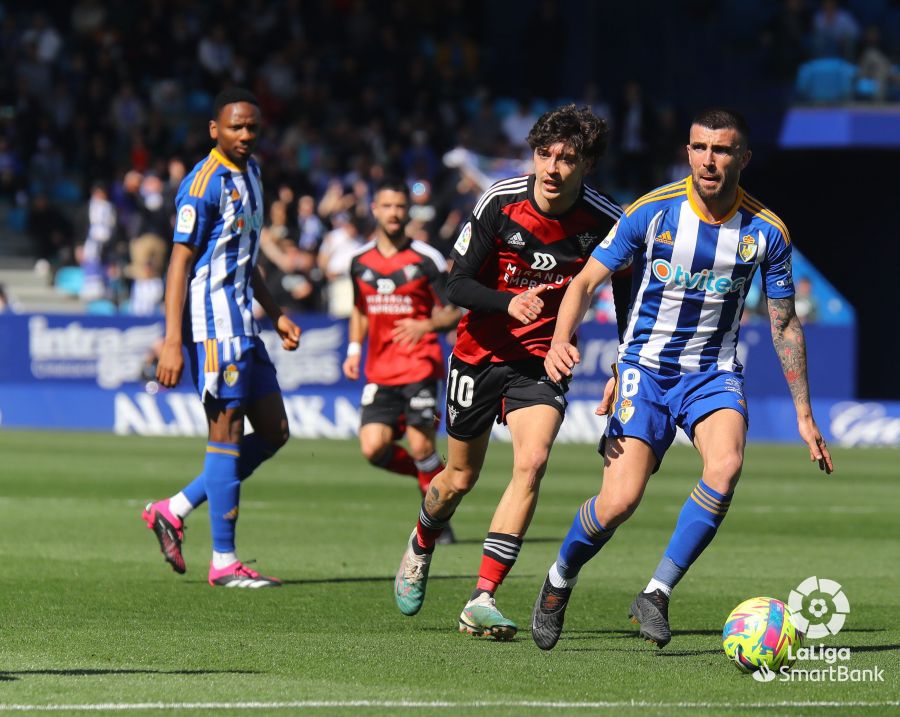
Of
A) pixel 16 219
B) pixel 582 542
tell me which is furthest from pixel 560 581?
pixel 16 219

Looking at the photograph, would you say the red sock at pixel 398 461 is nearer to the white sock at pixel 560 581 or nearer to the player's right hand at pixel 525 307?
the player's right hand at pixel 525 307

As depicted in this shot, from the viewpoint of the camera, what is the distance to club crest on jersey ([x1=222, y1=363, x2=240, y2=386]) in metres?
9.30

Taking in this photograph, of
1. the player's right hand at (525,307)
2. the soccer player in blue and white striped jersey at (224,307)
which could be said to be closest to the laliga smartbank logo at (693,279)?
the player's right hand at (525,307)

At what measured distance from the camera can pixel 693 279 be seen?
743 cm

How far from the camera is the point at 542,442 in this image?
7965 millimetres

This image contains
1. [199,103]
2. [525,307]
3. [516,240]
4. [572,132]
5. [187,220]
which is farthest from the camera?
[199,103]

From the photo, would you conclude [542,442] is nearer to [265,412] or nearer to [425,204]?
[265,412]

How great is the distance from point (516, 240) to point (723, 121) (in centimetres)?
122

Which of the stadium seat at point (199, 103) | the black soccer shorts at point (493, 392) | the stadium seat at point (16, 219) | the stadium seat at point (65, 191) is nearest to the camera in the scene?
the black soccer shorts at point (493, 392)

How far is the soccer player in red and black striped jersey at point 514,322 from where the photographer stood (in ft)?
25.8

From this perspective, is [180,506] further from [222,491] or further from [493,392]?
[493,392]

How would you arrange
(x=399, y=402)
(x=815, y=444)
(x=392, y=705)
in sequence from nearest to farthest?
(x=392, y=705)
(x=815, y=444)
(x=399, y=402)

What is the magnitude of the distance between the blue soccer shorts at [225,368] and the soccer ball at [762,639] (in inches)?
138

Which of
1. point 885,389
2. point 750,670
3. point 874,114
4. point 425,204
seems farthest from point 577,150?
point 885,389
